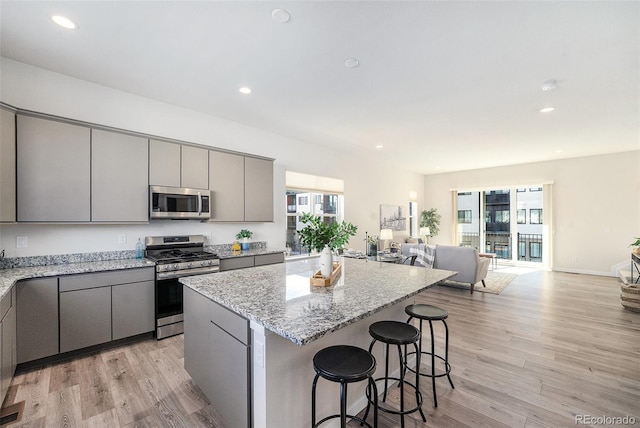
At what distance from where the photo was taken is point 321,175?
18.5 ft

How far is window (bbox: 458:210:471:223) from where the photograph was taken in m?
8.78

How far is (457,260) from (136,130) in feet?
18.2

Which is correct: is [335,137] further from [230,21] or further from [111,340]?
[111,340]

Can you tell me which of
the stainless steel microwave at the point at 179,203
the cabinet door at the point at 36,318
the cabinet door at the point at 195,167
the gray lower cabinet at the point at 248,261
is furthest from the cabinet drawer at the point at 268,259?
the cabinet door at the point at 36,318

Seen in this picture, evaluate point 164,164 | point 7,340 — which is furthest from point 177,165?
point 7,340

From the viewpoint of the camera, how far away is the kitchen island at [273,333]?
138 centimetres

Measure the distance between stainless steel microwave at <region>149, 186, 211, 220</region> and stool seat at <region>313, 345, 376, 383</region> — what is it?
268 cm

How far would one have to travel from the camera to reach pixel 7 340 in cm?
205

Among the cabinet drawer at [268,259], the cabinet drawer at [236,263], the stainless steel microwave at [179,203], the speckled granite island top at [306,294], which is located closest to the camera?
the speckled granite island top at [306,294]

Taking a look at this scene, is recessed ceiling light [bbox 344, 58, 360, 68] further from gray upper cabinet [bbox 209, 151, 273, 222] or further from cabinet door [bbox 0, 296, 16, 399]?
cabinet door [bbox 0, 296, 16, 399]

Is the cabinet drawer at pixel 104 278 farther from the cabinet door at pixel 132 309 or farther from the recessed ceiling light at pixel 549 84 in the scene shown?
the recessed ceiling light at pixel 549 84

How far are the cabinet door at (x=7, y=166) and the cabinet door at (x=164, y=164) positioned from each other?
1071 mm

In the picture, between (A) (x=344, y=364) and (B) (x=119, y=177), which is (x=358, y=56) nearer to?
(A) (x=344, y=364)

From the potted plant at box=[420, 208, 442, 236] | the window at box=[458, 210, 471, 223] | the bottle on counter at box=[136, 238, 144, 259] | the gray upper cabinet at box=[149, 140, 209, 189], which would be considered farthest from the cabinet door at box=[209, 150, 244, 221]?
the window at box=[458, 210, 471, 223]
